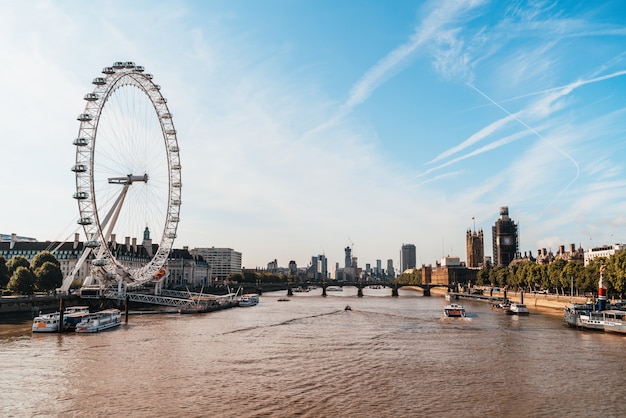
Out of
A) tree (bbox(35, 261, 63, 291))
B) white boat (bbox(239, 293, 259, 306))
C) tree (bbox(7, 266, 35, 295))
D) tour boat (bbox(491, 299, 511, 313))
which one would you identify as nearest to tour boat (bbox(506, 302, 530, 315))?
tour boat (bbox(491, 299, 511, 313))

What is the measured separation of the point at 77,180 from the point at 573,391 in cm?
6769

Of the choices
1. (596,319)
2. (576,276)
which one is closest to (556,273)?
(576,276)

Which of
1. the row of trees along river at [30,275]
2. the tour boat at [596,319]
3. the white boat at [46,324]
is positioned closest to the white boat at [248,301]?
the row of trees along river at [30,275]

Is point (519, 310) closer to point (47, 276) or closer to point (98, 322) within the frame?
point (98, 322)

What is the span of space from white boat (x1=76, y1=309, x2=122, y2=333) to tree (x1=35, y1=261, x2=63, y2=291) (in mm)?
25020

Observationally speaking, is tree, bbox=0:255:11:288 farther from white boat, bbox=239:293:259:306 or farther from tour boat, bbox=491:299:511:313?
tour boat, bbox=491:299:511:313

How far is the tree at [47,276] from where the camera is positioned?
3506 inches

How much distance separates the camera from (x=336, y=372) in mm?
39656

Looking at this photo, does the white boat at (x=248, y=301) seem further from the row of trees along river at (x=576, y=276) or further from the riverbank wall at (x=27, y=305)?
the row of trees along river at (x=576, y=276)

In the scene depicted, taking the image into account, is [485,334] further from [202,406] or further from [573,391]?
[202,406]

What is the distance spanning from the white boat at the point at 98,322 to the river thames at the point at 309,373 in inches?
98.2

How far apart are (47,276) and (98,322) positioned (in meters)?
31.3

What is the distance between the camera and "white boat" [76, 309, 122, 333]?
62.2 m

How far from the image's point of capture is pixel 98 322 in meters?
64.1
